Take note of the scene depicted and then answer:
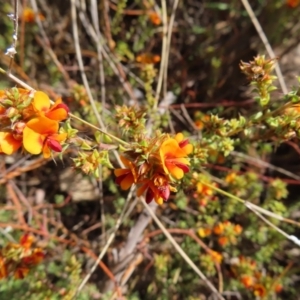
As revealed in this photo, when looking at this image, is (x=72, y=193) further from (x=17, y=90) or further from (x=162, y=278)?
(x=17, y=90)

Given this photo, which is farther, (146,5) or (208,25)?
(208,25)

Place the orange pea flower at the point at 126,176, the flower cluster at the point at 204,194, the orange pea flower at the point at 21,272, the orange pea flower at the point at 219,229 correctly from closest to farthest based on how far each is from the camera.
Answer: the orange pea flower at the point at 126,176
the orange pea flower at the point at 21,272
the flower cluster at the point at 204,194
the orange pea flower at the point at 219,229

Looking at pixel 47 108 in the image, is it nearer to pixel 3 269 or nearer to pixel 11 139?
pixel 11 139

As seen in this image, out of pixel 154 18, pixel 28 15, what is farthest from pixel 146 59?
pixel 28 15

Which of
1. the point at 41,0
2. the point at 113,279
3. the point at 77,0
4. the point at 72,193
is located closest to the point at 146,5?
the point at 77,0

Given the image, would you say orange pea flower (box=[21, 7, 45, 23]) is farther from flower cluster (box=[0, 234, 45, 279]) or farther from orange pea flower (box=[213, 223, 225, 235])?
orange pea flower (box=[213, 223, 225, 235])

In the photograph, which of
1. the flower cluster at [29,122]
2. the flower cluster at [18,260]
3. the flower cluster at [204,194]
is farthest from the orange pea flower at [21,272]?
the flower cluster at [29,122]

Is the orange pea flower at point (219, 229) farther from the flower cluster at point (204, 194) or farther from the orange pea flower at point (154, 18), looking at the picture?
the orange pea flower at point (154, 18)
